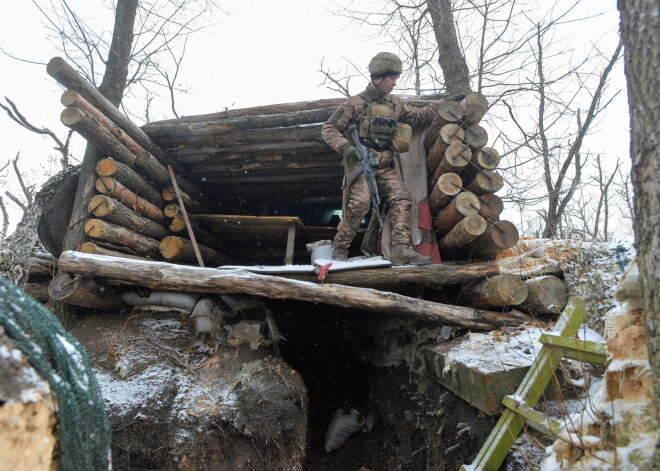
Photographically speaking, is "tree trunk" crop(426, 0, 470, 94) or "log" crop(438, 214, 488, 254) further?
"tree trunk" crop(426, 0, 470, 94)

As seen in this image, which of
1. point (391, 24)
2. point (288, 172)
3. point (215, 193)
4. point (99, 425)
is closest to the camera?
point (99, 425)

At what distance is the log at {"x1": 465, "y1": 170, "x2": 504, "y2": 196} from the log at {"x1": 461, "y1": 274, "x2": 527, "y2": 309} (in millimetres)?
1016

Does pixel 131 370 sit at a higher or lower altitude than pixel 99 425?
lower

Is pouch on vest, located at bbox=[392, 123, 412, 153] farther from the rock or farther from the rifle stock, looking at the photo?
the rock

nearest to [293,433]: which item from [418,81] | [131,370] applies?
[131,370]

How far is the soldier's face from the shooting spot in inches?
202

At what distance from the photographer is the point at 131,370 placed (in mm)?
4094

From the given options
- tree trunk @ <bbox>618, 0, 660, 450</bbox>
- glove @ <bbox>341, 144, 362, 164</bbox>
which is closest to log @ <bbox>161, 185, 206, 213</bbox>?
glove @ <bbox>341, 144, 362, 164</bbox>

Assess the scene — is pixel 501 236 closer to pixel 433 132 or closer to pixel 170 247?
pixel 433 132

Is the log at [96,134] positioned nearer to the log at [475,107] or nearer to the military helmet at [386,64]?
the military helmet at [386,64]

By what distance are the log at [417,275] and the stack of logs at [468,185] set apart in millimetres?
303

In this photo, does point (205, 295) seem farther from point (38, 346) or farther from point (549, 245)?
point (549, 245)

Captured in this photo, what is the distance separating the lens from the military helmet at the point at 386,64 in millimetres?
5043

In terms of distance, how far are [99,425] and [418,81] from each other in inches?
455
